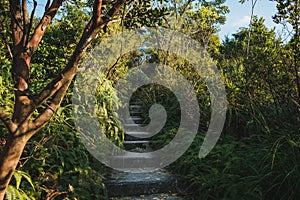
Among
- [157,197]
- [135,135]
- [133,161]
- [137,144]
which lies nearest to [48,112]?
[157,197]

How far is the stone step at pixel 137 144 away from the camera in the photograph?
14.3 ft

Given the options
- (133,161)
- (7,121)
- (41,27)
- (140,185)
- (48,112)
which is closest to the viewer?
(7,121)

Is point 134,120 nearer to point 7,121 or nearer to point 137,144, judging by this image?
point 137,144

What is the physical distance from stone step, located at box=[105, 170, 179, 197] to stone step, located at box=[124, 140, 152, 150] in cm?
126

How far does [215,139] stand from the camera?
3.78 metres

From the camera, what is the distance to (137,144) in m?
4.49

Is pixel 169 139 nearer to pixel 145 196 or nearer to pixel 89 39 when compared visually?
pixel 145 196

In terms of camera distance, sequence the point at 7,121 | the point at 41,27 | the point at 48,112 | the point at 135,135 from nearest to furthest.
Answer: the point at 7,121, the point at 48,112, the point at 41,27, the point at 135,135

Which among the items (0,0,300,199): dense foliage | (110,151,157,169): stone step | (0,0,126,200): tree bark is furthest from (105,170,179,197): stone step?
(0,0,126,200): tree bark

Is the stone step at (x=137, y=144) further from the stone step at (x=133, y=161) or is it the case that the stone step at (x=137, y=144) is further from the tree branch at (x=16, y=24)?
the tree branch at (x=16, y=24)

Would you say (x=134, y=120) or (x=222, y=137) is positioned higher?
(x=134, y=120)

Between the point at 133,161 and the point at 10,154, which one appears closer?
the point at 10,154

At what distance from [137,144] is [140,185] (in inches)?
64.9

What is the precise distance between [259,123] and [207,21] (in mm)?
3881
